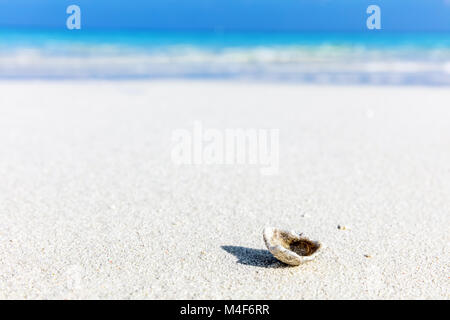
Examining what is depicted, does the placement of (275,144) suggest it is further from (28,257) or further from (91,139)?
(28,257)

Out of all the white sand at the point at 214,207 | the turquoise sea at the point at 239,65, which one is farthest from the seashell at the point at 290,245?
the turquoise sea at the point at 239,65

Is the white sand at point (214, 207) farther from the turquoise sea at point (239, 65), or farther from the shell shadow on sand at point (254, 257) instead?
the turquoise sea at point (239, 65)

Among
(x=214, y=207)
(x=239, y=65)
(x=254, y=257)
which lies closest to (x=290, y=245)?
(x=254, y=257)

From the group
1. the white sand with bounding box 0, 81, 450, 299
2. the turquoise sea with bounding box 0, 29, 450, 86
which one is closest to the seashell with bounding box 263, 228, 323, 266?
the white sand with bounding box 0, 81, 450, 299

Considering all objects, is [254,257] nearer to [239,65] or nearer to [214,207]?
[214,207]

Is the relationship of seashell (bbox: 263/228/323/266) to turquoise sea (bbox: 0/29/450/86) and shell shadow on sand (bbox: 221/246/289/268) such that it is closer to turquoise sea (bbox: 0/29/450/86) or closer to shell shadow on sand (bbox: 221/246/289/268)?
shell shadow on sand (bbox: 221/246/289/268)
